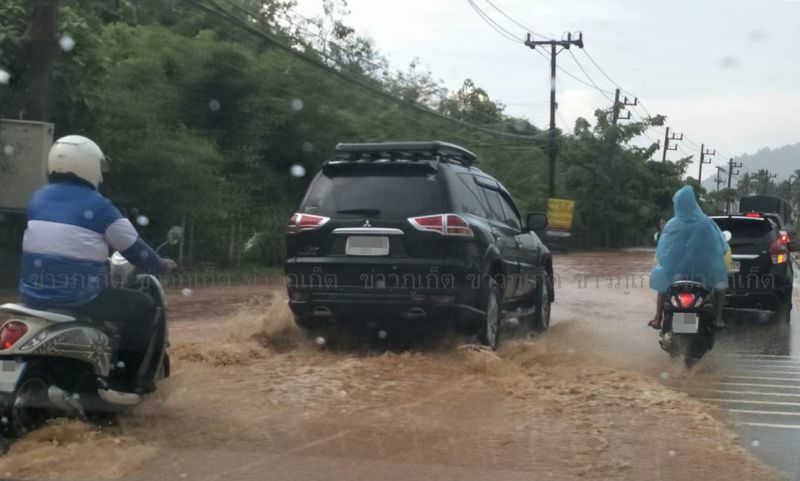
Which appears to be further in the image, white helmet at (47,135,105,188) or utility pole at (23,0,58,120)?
utility pole at (23,0,58,120)

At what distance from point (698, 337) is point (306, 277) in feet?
12.2

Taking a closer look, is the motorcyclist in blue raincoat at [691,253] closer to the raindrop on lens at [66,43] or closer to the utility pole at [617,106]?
the raindrop on lens at [66,43]

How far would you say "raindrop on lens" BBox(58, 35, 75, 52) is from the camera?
14345 mm

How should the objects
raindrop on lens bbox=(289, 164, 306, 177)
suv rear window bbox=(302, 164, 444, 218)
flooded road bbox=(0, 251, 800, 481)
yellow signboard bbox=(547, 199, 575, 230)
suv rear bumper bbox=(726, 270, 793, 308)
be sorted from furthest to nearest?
yellow signboard bbox=(547, 199, 575, 230)
raindrop on lens bbox=(289, 164, 306, 177)
suv rear bumper bbox=(726, 270, 793, 308)
suv rear window bbox=(302, 164, 444, 218)
flooded road bbox=(0, 251, 800, 481)

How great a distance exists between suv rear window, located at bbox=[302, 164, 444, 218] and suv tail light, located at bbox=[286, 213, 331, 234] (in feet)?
0.20

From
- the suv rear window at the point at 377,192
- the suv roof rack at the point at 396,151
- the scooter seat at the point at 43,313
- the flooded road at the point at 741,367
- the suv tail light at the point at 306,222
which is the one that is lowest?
the flooded road at the point at 741,367

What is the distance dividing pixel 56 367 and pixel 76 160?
4.13ft

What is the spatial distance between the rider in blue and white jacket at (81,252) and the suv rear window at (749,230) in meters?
9.31

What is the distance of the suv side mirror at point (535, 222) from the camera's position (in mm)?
10820

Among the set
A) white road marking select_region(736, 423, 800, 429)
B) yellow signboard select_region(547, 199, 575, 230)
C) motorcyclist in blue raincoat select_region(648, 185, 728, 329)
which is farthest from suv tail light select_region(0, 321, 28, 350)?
yellow signboard select_region(547, 199, 575, 230)

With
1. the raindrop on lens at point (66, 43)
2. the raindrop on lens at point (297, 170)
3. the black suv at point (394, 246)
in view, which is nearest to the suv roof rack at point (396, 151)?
the black suv at point (394, 246)

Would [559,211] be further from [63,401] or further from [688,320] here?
[63,401]

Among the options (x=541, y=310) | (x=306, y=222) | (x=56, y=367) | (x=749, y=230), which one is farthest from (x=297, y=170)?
(x=56, y=367)

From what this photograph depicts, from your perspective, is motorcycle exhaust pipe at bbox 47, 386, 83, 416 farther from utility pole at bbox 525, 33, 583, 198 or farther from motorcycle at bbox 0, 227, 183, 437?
utility pole at bbox 525, 33, 583, 198
